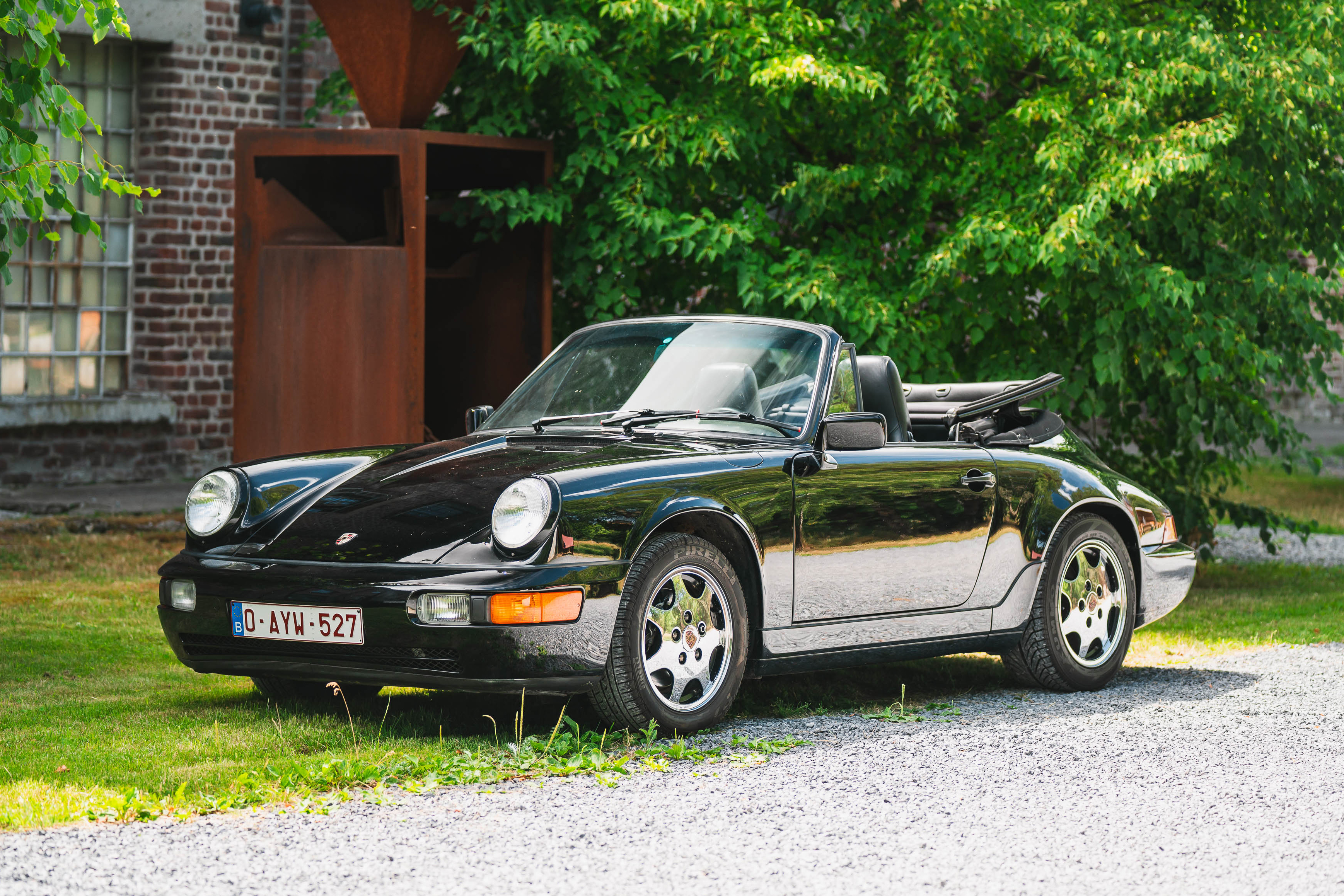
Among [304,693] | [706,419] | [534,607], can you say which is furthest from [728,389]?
[304,693]

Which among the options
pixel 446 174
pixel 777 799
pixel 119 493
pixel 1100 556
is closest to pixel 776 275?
pixel 446 174

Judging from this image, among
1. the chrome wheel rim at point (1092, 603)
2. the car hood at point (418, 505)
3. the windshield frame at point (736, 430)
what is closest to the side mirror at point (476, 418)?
the windshield frame at point (736, 430)

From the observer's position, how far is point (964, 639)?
6551mm

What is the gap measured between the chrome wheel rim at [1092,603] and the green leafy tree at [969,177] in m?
2.51

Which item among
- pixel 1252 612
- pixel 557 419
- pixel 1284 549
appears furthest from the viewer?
pixel 1284 549

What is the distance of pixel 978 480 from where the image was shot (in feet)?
21.5

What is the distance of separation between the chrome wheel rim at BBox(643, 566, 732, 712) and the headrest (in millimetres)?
859

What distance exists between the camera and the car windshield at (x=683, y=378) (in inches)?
246

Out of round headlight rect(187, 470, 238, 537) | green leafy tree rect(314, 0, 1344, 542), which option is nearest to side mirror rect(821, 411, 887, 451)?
round headlight rect(187, 470, 238, 537)

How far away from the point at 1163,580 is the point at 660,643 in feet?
9.03

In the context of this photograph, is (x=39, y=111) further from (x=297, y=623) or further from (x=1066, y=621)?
(x=1066, y=621)

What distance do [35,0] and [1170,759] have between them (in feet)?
15.2

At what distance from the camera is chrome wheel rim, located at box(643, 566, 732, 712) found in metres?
5.50

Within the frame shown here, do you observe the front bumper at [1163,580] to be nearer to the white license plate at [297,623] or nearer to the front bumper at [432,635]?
the front bumper at [432,635]
